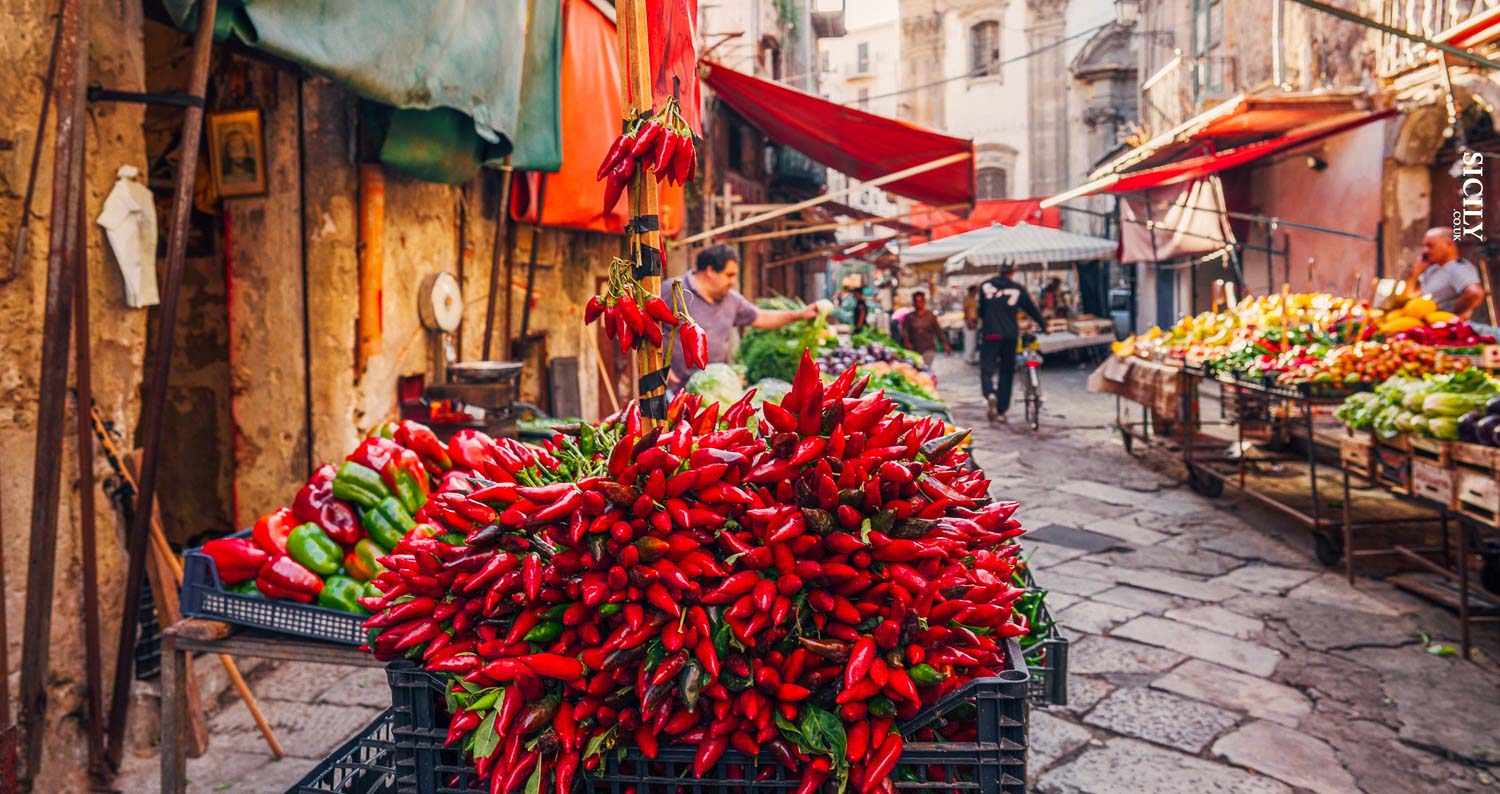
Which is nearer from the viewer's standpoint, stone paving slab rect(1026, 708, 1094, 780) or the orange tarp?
stone paving slab rect(1026, 708, 1094, 780)

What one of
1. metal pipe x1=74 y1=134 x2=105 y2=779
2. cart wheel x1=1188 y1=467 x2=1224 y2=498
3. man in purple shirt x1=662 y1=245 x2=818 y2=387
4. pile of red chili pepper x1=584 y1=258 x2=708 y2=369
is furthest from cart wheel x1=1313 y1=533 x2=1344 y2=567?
metal pipe x1=74 y1=134 x2=105 y2=779

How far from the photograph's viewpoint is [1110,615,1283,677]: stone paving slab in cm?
430

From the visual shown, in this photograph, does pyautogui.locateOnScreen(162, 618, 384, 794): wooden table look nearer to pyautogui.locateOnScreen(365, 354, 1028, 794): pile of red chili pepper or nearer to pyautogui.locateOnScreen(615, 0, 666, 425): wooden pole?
pyautogui.locateOnScreen(365, 354, 1028, 794): pile of red chili pepper

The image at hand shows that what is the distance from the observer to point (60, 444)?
298 cm

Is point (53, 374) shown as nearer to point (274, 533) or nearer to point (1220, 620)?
point (274, 533)

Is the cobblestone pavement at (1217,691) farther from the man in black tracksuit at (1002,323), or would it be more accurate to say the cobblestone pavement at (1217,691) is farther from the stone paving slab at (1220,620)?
the man in black tracksuit at (1002,323)

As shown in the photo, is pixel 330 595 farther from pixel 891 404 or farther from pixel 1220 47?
pixel 1220 47

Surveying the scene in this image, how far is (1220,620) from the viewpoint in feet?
15.9

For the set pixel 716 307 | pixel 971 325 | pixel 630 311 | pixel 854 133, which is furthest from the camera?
pixel 971 325

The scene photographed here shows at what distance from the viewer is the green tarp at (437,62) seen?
3.30 m

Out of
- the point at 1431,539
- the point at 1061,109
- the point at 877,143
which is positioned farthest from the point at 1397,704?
the point at 1061,109

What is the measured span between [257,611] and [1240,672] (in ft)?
12.7

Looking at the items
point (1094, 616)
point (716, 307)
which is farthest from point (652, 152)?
point (1094, 616)

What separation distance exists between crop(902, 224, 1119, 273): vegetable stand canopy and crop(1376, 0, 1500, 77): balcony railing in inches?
345
